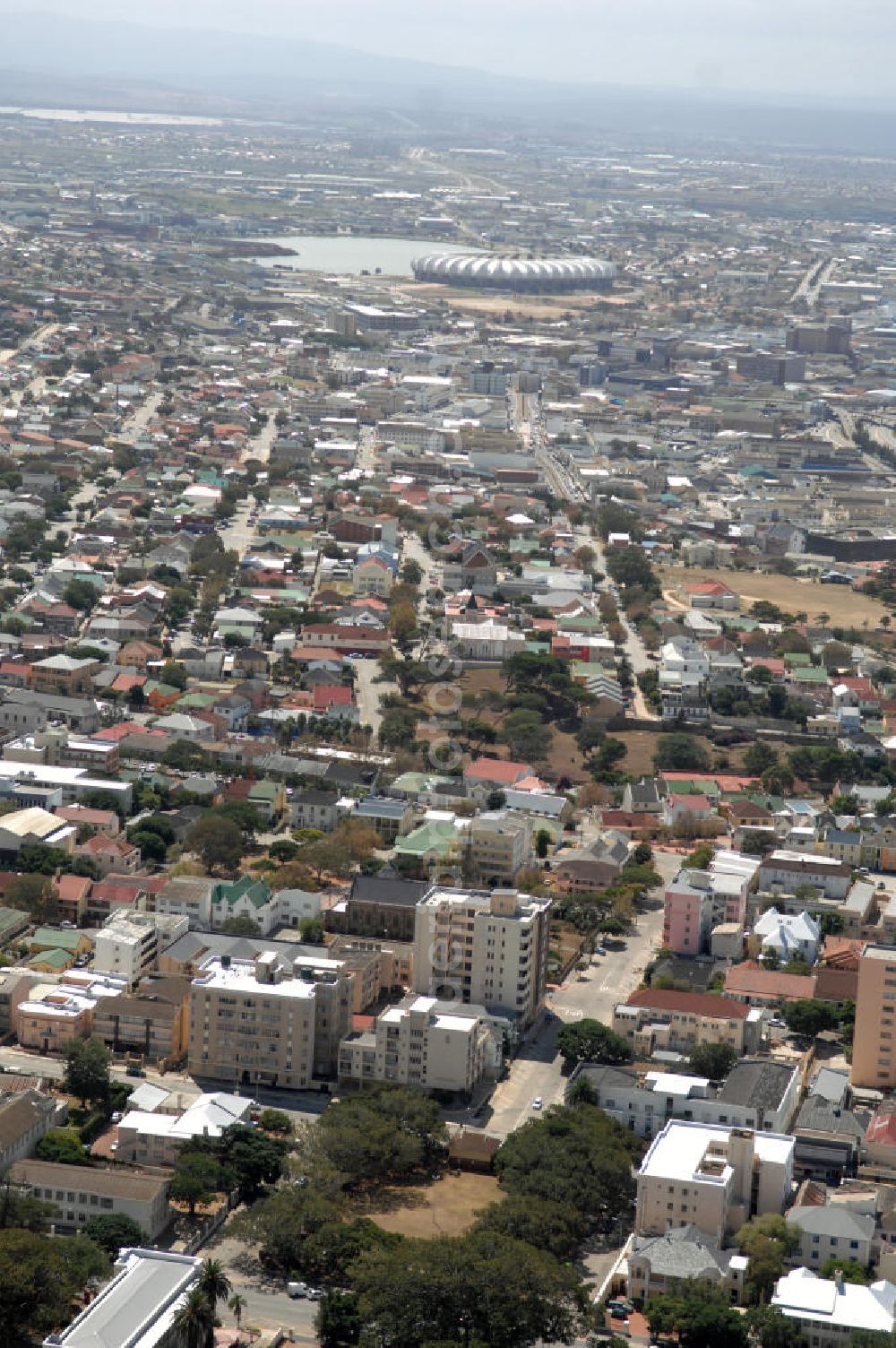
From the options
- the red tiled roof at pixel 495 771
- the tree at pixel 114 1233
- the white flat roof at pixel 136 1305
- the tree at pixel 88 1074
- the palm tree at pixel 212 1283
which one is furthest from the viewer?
the red tiled roof at pixel 495 771

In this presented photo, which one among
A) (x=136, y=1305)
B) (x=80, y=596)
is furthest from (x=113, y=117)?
(x=136, y=1305)

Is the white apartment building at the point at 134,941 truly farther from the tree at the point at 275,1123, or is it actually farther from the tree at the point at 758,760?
the tree at the point at 758,760

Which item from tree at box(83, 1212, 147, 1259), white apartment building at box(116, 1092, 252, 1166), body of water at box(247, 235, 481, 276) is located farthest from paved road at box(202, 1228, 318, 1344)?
body of water at box(247, 235, 481, 276)

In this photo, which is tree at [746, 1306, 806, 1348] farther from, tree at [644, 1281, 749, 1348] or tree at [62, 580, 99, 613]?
tree at [62, 580, 99, 613]

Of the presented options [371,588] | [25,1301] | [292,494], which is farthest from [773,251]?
[25,1301]

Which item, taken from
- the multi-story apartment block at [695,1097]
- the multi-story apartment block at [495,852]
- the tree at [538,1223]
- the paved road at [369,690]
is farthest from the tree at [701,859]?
the tree at [538,1223]

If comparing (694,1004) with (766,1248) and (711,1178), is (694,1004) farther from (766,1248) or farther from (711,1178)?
(766,1248)
